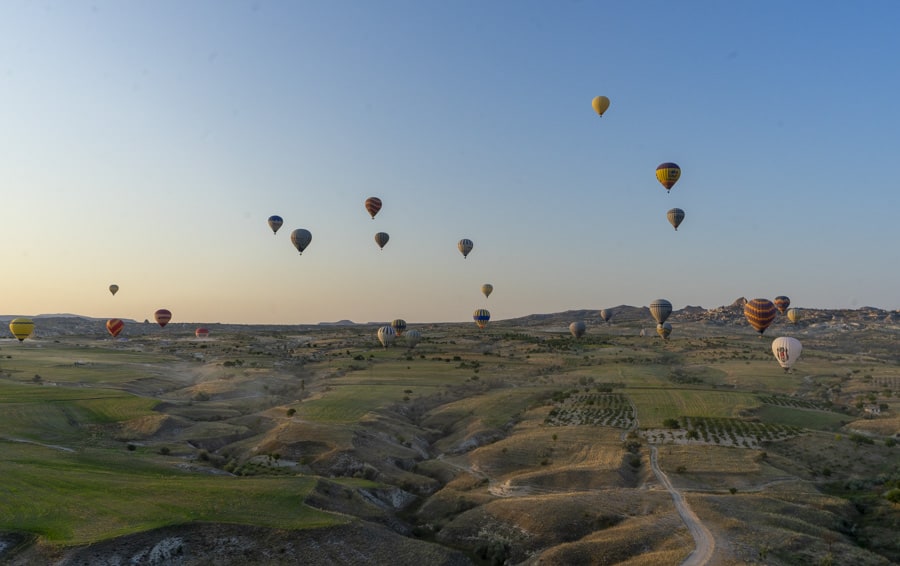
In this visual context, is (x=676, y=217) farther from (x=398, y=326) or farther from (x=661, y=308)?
(x=398, y=326)

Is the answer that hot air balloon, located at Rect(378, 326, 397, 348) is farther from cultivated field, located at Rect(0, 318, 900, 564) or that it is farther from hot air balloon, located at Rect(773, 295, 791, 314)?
hot air balloon, located at Rect(773, 295, 791, 314)

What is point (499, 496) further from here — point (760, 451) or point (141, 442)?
point (141, 442)

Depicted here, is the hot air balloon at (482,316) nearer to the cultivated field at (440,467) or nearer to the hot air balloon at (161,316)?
the cultivated field at (440,467)

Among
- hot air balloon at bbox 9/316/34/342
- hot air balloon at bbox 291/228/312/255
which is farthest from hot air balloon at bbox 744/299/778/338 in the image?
hot air balloon at bbox 9/316/34/342

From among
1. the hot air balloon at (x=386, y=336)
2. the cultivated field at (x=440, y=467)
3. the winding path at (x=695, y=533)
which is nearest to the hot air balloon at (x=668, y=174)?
the cultivated field at (x=440, y=467)

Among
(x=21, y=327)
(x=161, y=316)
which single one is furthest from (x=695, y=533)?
(x=161, y=316)
